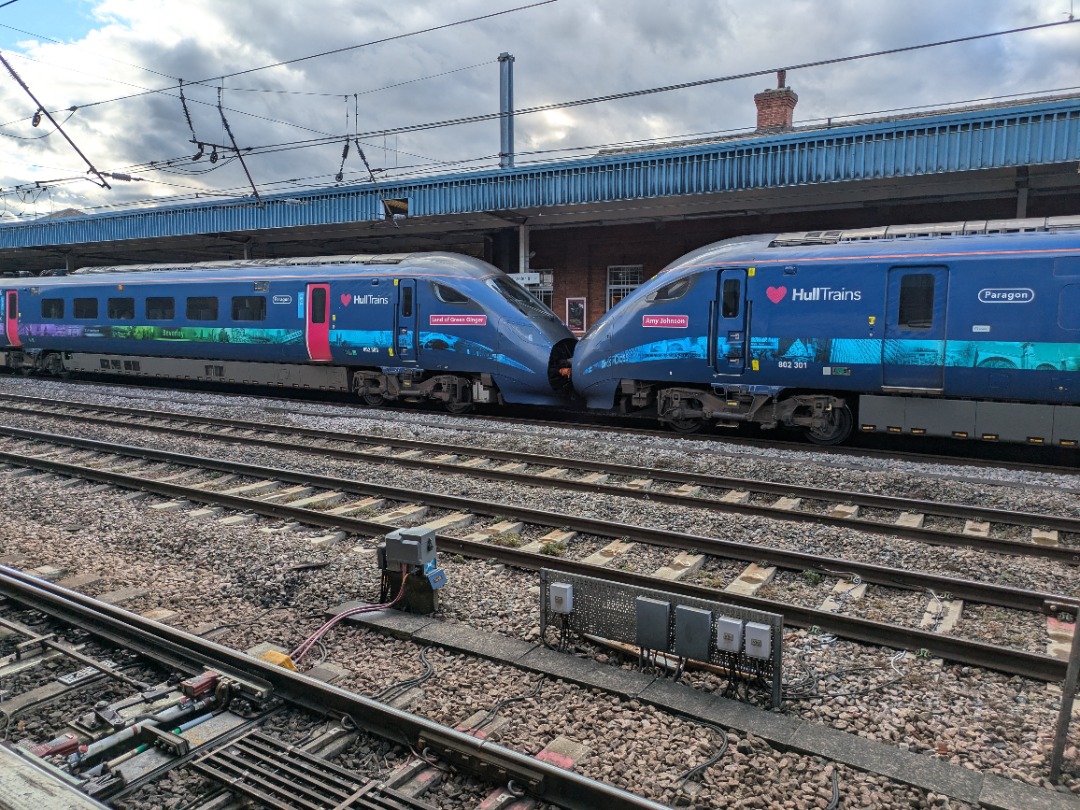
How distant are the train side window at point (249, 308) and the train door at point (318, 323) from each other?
147 centimetres

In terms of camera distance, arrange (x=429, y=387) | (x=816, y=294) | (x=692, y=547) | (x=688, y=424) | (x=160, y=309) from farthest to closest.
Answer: (x=160, y=309), (x=429, y=387), (x=688, y=424), (x=816, y=294), (x=692, y=547)

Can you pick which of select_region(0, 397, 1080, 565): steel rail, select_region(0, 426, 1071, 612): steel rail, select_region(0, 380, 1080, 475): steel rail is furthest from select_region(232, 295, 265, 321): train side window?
select_region(0, 426, 1071, 612): steel rail

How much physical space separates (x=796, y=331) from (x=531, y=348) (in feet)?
16.4

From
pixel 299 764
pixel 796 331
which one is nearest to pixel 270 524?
pixel 299 764

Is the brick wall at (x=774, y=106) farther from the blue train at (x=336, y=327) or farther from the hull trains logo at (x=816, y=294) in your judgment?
the hull trains logo at (x=816, y=294)

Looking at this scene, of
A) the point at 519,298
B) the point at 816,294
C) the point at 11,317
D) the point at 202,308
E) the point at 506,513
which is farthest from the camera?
the point at 11,317

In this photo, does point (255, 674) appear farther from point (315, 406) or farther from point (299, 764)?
point (315, 406)

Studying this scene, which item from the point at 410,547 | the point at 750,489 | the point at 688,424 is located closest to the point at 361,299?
the point at 688,424

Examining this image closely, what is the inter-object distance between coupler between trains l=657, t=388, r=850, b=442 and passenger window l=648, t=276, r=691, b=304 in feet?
5.45

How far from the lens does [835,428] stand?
40.1 ft

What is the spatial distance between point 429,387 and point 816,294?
807 centimetres

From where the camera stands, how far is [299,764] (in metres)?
3.58

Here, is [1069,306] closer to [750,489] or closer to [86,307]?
[750,489]

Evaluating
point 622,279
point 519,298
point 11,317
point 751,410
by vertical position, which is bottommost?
point 751,410
